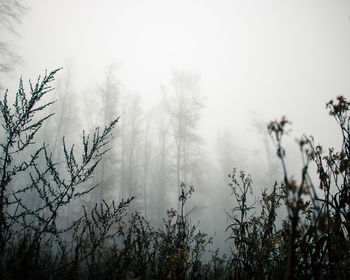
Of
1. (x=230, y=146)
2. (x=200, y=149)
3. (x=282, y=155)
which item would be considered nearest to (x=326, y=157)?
(x=282, y=155)

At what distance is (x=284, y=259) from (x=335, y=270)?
47 centimetres

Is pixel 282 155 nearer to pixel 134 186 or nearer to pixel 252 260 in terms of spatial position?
pixel 252 260

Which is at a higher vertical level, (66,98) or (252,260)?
(66,98)

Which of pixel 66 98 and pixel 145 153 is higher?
pixel 66 98

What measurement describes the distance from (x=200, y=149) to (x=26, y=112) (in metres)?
16.9

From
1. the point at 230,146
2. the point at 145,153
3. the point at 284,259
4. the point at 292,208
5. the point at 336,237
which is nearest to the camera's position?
the point at 292,208

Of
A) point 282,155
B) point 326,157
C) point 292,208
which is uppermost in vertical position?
point 326,157

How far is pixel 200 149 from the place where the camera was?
18516 millimetres

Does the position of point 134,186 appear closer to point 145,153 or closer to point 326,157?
point 145,153

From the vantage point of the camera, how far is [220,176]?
28.9 metres

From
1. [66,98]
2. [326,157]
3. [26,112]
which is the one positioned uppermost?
[66,98]

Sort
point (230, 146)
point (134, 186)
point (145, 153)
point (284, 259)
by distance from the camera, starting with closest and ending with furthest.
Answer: point (284, 259)
point (134, 186)
point (145, 153)
point (230, 146)

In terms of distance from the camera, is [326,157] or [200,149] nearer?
[326,157]

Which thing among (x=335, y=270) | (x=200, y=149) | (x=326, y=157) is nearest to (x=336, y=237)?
(x=335, y=270)
